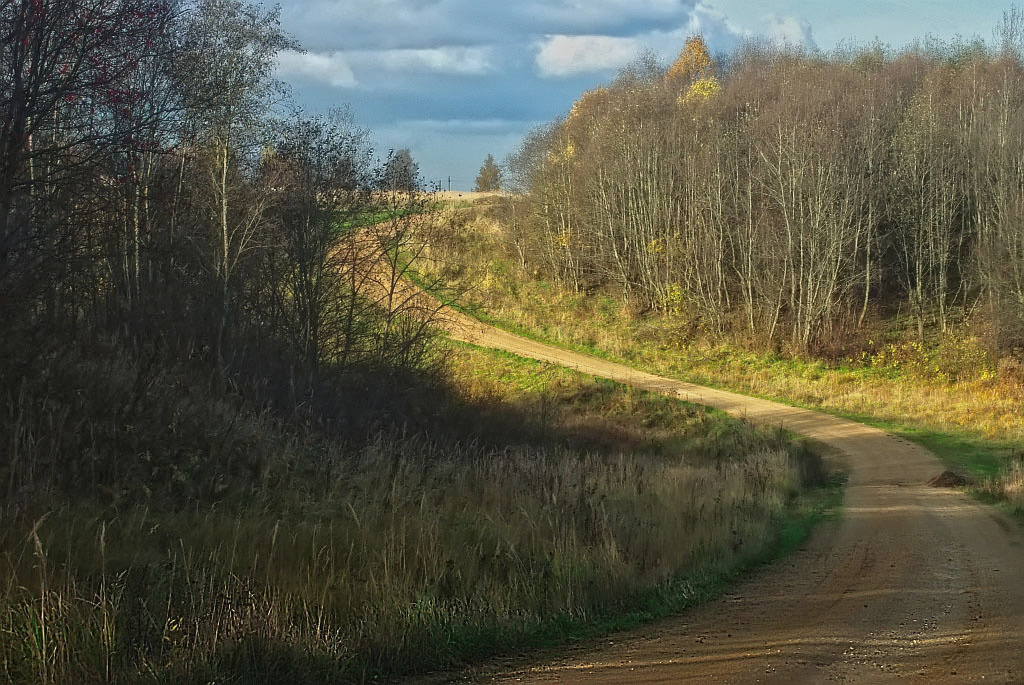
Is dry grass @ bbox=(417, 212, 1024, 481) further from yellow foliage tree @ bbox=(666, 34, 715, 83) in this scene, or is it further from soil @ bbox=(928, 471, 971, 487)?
yellow foliage tree @ bbox=(666, 34, 715, 83)

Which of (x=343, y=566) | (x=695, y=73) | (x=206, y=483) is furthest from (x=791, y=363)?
(x=695, y=73)

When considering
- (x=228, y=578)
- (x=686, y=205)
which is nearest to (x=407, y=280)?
(x=228, y=578)

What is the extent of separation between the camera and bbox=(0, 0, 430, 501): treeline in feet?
30.3

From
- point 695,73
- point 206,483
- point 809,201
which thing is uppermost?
point 695,73

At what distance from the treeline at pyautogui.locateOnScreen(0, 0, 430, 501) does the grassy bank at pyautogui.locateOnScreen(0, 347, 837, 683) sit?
4.55 ft

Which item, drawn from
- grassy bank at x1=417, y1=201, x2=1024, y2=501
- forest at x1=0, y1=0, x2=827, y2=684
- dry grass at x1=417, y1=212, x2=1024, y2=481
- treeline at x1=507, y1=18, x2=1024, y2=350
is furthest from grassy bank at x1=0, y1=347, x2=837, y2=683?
→ treeline at x1=507, y1=18, x2=1024, y2=350

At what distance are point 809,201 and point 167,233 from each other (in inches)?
1294

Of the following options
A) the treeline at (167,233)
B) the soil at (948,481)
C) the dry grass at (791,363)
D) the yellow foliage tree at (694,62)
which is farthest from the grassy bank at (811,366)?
the yellow foliage tree at (694,62)

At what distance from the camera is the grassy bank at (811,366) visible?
27625 mm

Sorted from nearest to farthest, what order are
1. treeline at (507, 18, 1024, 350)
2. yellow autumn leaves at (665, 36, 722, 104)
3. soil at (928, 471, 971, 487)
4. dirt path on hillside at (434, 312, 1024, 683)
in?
1. dirt path on hillside at (434, 312, 1024, 683)
2. soil at (928, 471, 971, 487)
3. treeline at (507, 18, 1024, 350)
4. yellow autumn leaves at (665, 36, 722, 104)

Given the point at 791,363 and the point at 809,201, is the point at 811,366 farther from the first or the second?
the point at 809,201

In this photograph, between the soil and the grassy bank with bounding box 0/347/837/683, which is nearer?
the grassy bank with bounding box 0/347/837/683

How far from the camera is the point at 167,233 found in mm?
17391

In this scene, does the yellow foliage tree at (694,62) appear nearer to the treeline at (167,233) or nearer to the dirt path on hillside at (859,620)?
the treeline at (167,233)
